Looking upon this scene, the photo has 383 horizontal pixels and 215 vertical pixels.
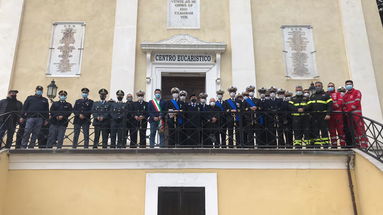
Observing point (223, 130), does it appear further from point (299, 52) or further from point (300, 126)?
point (299, 52)

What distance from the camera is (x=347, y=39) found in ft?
42.2

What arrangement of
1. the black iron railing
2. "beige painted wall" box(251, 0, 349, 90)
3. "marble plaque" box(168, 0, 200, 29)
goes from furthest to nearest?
"marble plaque" box(168, 0, 200, 29) < "beige painted wall" box(251, 0, 349, 90) < the black iron railing

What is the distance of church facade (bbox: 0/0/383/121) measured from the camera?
12.5m

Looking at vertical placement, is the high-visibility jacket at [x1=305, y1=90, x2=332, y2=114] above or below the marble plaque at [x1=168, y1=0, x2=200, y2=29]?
below

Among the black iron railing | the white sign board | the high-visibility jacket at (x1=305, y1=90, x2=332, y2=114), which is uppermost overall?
the white sign board

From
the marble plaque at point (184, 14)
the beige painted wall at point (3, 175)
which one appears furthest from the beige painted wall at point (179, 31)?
the beige painted wall at point (3, 175)

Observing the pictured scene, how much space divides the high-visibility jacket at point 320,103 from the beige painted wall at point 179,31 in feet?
12.7

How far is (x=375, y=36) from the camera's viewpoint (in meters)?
13.0

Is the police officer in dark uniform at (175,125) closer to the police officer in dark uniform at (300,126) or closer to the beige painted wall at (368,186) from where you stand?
the police officer in dark uniform at (300,126)

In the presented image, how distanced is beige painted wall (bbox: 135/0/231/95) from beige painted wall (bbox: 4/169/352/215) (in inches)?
191

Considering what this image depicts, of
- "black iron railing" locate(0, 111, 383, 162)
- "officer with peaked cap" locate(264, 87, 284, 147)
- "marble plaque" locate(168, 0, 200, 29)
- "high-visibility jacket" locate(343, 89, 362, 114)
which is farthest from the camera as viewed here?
"marble plaque" locate(168, 0, 200, 29)

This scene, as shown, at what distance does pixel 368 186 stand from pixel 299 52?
19.9 ft

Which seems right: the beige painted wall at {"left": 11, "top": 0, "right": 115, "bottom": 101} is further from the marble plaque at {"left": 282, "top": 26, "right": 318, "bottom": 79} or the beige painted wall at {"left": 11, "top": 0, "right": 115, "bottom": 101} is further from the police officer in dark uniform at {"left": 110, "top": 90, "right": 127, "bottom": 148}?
the marble plaque at {"left": 282, "top": 26, "right": 318, "bottom": 79}

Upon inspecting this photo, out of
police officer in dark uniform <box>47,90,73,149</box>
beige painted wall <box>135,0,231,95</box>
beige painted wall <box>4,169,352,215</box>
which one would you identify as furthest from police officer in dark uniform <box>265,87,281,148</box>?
police officer in dark uniform <box>47,90,73,149</box>
